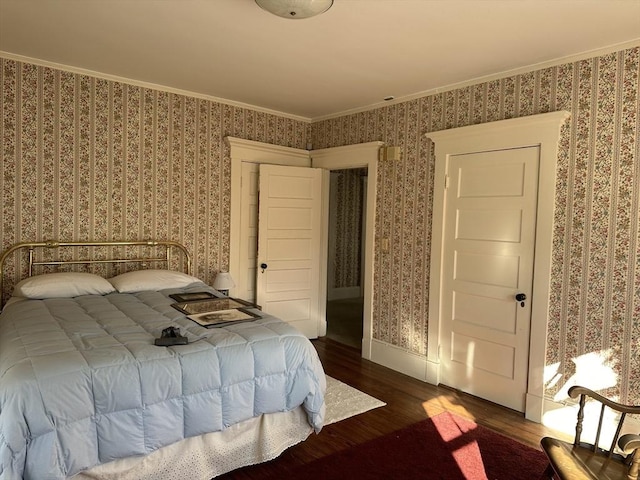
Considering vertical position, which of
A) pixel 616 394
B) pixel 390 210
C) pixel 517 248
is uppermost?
pixel 390 210

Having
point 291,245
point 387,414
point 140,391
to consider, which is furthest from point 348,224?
point 140,391

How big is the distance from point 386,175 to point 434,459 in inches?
103

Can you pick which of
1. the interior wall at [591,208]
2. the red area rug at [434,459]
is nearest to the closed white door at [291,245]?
the interior wall at [591,208]

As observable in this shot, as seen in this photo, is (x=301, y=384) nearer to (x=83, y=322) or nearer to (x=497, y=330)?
(x=83, y=322)

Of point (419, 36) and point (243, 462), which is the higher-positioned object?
point (419, 36)

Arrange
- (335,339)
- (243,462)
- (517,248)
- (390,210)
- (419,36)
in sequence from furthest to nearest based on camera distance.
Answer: (335,339) < (390,210) < (517,248) < (419,36) < (243,462)

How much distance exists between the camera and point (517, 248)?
338 cm

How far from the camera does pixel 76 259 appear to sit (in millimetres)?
3795

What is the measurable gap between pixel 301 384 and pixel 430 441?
1055mm

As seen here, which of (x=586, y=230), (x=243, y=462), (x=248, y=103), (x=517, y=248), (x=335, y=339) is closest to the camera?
(x=243, y=462)

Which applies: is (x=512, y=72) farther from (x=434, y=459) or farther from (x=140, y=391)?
(x=140, y=391)

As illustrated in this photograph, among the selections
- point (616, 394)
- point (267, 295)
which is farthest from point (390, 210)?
point (616, 394)

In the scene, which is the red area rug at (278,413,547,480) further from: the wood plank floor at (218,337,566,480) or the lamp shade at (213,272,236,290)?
the lamp shade at (213,272,236,290)

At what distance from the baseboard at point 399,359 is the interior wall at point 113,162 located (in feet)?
6.13
